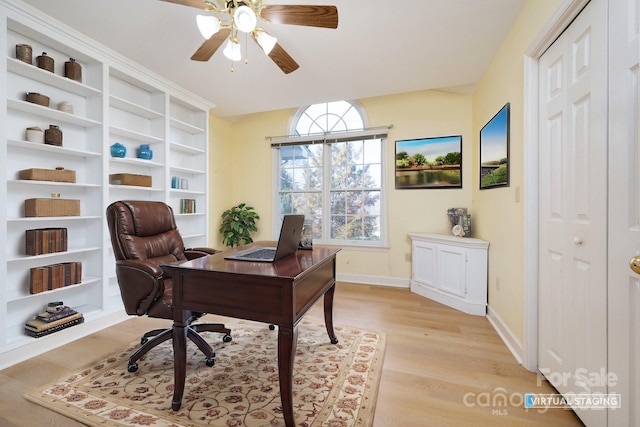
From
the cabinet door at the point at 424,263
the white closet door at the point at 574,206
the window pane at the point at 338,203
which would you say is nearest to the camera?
the white closet door at the point at 574,206

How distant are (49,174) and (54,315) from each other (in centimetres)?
116

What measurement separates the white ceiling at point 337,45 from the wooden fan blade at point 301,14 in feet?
1.18

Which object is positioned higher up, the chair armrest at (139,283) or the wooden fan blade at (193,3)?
the wooden fan blade at (193,3)

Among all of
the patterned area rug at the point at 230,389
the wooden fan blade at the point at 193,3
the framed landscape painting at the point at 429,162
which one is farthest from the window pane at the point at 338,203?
the wooden fan blade at the point at 193,3

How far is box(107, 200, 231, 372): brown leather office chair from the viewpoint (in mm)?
1655

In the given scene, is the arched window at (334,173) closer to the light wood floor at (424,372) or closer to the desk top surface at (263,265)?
the light wood floor at (424,372)

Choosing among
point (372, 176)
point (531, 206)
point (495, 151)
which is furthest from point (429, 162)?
point (531, 206)

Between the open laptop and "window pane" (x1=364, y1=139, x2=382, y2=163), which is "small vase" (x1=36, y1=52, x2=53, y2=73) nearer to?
the open laptop

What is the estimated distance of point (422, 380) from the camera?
5.59 feet

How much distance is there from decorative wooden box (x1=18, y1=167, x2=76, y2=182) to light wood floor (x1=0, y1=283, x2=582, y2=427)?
1.37 meters

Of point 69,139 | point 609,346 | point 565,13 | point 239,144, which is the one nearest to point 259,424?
point 609,346

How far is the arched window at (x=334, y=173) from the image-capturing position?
3.99 m

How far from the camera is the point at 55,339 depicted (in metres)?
2.14

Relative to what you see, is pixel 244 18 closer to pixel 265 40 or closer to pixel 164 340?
pixel 265 40
